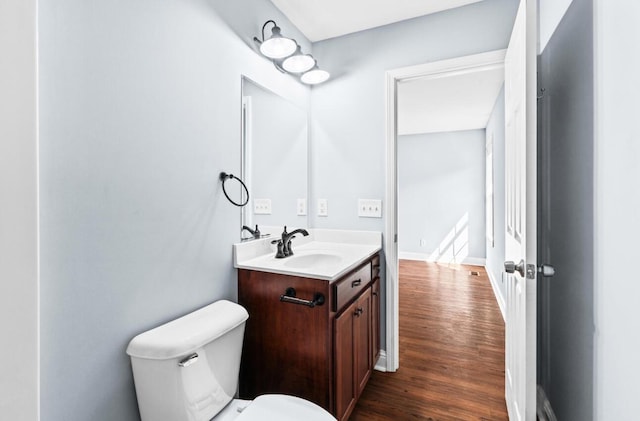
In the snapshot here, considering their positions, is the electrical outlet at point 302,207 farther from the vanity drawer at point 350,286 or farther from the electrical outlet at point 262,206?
the vanity drawer at point 350,286

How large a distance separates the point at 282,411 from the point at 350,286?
2.20 feet

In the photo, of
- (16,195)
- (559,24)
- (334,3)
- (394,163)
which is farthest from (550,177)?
(16,195)

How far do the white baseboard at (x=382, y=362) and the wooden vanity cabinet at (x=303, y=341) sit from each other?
482 millimetres

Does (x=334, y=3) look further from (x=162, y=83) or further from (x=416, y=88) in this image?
(x=416, y=88)

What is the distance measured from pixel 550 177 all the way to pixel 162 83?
1881 millimetres

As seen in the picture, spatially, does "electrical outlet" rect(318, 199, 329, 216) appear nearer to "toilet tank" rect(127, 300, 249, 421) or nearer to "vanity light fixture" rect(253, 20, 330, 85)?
"vanity light fixture" rect(253, 20, 330, 85)

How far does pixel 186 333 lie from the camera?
1099 millimetres

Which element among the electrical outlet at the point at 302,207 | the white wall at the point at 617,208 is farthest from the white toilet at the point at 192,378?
the electrical outlet at the point at 302,207

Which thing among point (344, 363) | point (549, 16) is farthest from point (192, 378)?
point (549, 16)

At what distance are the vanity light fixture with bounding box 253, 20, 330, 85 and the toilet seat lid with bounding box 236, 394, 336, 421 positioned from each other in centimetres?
174

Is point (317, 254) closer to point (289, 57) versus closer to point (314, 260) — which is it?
point (314, 260)

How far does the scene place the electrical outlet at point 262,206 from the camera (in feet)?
5.88

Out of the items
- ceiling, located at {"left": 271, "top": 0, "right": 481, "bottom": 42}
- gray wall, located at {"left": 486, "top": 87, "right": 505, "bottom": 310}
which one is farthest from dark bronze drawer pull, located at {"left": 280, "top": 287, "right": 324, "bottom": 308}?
gray wall, located at {"left": 486, "top": 87, "right": 505, "bottom": 310}

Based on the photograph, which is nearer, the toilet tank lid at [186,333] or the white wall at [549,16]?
the toilet tank lid at [186,333]
